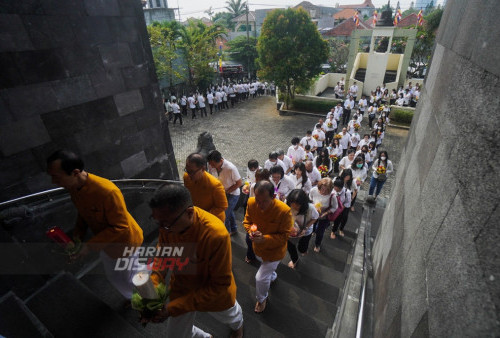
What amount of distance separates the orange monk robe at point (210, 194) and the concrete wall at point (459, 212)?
243 centimetres

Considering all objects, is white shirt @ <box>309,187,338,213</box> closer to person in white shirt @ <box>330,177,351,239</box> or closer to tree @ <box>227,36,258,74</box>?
person in white shirt @ <box>330,177,351,239</box>

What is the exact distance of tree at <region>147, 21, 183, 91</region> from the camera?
18.8m

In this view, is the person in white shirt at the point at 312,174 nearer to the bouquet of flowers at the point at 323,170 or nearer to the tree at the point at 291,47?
the bouquet of flowers at the point at 323,170

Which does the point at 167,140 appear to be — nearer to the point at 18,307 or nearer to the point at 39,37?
the point at 39,37

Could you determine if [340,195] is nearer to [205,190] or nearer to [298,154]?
[205,190]

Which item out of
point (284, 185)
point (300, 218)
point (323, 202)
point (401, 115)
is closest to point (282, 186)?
point (284, 185)

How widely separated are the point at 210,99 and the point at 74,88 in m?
15.5

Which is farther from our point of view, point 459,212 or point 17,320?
point 17,320

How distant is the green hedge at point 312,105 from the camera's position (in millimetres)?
18312

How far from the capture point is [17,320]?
310 cm

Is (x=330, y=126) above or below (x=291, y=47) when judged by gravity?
below

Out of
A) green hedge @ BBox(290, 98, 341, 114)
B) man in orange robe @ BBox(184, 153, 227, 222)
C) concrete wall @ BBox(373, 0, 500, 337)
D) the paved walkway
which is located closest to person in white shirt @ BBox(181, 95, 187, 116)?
the paved walkway

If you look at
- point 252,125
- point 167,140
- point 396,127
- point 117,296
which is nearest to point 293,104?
point 252,125

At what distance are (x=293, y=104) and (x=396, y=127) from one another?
729cm
